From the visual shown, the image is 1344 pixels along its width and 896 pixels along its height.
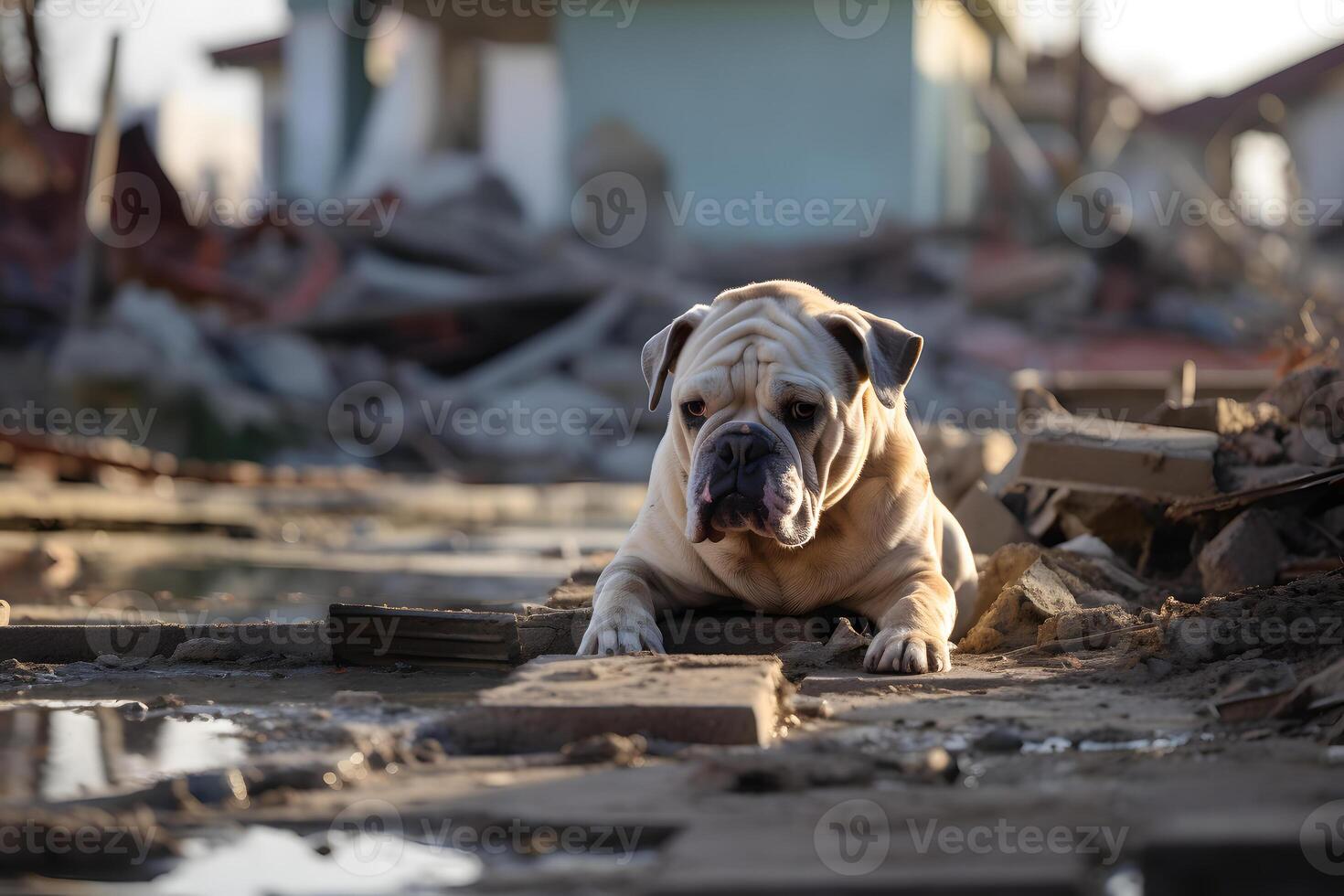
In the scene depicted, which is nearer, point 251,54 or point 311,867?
point 311,867

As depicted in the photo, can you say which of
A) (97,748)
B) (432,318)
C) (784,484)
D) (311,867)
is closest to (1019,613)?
(784,484)

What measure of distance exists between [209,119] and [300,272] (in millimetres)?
27007

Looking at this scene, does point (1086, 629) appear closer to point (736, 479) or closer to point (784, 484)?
point (784, 484)

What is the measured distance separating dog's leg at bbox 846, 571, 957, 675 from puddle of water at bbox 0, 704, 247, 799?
2036mm

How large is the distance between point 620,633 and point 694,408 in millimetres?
899

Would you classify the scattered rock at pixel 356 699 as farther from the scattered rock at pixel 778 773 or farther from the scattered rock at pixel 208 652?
the scattered rock at pixel 778 773

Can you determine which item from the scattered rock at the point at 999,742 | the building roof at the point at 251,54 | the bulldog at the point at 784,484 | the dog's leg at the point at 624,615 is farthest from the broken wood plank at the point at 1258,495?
the building roof at the point at 251,54

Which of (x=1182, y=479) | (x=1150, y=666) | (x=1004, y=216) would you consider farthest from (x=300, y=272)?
(x=1150, y=666)

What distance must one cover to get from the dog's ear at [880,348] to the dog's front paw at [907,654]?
0.86 meters

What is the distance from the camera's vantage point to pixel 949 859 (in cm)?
232

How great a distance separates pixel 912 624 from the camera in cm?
478

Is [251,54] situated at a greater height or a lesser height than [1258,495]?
greater

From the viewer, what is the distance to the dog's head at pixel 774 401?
477 cm

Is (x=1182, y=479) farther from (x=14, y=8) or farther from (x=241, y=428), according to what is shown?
(x=14, y=8)
